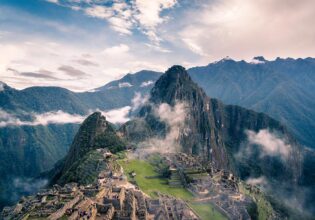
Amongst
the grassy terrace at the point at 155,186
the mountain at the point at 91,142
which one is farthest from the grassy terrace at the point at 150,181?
the mountain at the point at 91,142

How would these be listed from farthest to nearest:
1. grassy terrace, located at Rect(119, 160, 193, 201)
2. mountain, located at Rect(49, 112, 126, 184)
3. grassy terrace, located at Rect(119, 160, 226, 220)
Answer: mountain, located at Rect(49, 112, 126, 184), grassy terrace, located at Rect(119, 160, 193, 201), grassy terrace, located at Rect(119, 160, 226, 220)

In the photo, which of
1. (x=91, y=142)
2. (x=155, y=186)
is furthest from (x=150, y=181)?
(x=91, y=142)

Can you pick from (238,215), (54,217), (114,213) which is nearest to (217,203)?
(238,215)

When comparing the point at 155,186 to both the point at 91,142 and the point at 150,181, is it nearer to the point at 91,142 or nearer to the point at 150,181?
the point at 150,181

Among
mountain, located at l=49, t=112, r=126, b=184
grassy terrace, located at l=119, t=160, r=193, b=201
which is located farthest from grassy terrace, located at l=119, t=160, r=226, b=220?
mountain, located at l=49, t=112, r=126, b=184

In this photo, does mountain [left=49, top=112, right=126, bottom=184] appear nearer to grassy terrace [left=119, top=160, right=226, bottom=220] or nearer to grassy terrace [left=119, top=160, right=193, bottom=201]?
grassy terrace [left=119, top=160, right=193, bottom=201]

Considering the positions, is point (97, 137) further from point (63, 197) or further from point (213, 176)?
point (63, 197)

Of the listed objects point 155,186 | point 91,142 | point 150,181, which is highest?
point 91,142

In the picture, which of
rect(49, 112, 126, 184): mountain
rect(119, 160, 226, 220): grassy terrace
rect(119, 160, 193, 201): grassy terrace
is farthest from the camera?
rect(49, 112, 126, 184): mountain
